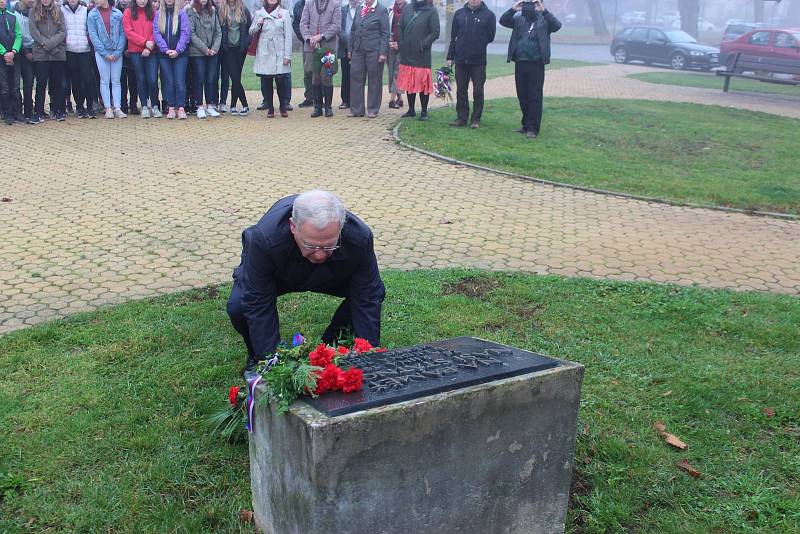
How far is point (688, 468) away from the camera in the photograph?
393cm

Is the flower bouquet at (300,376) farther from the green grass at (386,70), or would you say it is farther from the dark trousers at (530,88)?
the green grass at (386,70)

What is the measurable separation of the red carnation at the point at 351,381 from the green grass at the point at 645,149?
722 centimetres

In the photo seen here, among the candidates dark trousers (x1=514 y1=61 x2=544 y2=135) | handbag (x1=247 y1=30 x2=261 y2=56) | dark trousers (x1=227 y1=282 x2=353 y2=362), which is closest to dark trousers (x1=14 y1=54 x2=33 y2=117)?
handbag (x1=247 y1=30 x2=261 y2=56)

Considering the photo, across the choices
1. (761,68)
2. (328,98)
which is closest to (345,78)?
(328,98)

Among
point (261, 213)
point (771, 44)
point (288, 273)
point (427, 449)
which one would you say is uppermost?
point (771, 44)

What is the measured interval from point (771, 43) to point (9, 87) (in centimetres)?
2061

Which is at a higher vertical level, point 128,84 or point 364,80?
point 364,80

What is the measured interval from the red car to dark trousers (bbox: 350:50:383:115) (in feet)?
43.7

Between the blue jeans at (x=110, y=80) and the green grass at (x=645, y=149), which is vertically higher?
the blue jeans at (x=110, y=80)

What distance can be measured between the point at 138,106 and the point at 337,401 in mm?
13342

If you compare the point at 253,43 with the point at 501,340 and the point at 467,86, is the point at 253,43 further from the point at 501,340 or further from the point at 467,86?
the point at 501,340

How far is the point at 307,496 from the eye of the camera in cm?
282

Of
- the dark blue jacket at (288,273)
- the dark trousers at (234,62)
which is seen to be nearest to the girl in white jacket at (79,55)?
the dark trousers at (234,62)

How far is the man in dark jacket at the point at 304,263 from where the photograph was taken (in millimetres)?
3455
